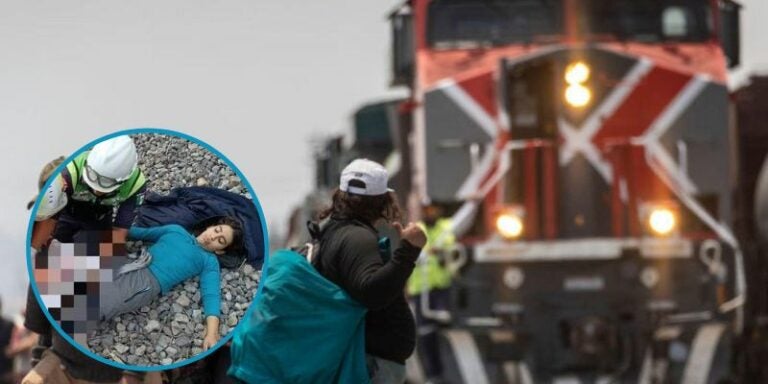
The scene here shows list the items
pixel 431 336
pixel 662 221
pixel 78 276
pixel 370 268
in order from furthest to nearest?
pixel 431 336 < pixel 662 221 < pixel 370 268 < pixel 78 276

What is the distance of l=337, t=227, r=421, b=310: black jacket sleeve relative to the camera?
548 centimetres

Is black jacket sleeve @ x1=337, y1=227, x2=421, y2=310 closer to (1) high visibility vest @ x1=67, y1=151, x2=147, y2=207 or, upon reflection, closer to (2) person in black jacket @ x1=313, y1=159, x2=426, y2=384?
(2) person in black jacket @ x1=313, y1=159, x2=426, y2=384

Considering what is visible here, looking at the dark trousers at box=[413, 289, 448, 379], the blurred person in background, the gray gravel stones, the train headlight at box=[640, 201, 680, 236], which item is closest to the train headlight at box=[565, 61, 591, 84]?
the train headlight at box=[640, 201, 680, 236]

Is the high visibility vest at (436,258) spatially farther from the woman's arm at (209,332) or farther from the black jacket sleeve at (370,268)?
the woman's arm at (209,332)

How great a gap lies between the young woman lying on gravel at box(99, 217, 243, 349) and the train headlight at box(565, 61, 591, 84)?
23.3 ft

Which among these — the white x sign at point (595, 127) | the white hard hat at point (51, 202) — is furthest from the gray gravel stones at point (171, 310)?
the white x sign at point (595, 127)

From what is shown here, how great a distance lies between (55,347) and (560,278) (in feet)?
20.9

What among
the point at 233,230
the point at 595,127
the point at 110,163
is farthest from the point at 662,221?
the point at 110,163

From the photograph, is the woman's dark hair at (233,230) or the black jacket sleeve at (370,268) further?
the black jacket sleeve at (370,268)

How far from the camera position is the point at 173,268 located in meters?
4.99

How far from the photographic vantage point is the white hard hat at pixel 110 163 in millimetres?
4992

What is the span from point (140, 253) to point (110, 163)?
0.99 feet

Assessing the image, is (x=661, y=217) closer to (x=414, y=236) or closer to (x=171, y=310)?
(x=414, y=236)

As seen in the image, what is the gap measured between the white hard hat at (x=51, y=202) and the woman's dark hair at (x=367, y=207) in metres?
1.21
